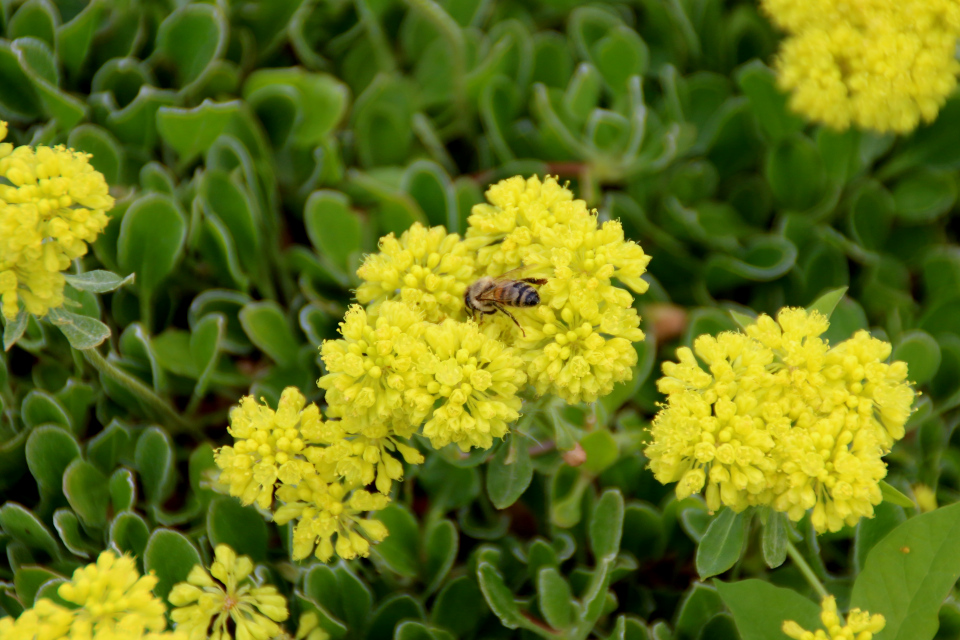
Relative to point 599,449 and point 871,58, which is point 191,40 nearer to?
point 599,449

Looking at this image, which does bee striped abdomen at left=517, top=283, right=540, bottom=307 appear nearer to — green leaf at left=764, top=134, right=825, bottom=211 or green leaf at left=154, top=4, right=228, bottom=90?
green leaf at left=764, top=134, right=825, bottom=211

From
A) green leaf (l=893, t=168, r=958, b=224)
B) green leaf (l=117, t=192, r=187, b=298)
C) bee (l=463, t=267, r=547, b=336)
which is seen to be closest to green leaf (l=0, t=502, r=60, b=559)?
green leaf (l=117, t=192, r=187, b=298)

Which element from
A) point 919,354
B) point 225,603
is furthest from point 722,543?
point 225,603

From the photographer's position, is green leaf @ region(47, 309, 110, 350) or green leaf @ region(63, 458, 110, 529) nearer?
green leaf @ region(47, 309, 110, 350)

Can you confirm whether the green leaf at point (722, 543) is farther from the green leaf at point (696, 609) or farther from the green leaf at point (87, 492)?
the green leaf at point (87, 492)

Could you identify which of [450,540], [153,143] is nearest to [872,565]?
[450,540]

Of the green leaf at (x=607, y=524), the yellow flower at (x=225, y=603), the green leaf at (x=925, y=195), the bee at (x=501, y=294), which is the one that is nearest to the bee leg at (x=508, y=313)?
the bee at (x=501, y=294)

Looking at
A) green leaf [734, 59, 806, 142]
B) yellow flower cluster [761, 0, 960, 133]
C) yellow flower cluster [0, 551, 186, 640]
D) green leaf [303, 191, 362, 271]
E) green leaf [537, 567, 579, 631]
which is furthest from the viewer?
green leaf [734, 59, 806, 142]

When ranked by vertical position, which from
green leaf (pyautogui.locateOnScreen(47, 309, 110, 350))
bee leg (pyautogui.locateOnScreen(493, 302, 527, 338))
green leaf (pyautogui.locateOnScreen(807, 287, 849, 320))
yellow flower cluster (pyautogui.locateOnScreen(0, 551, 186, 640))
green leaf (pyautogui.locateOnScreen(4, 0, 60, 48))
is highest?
green leaf (pyautogui.locateOnScreen(4, 0, 60, 48))
